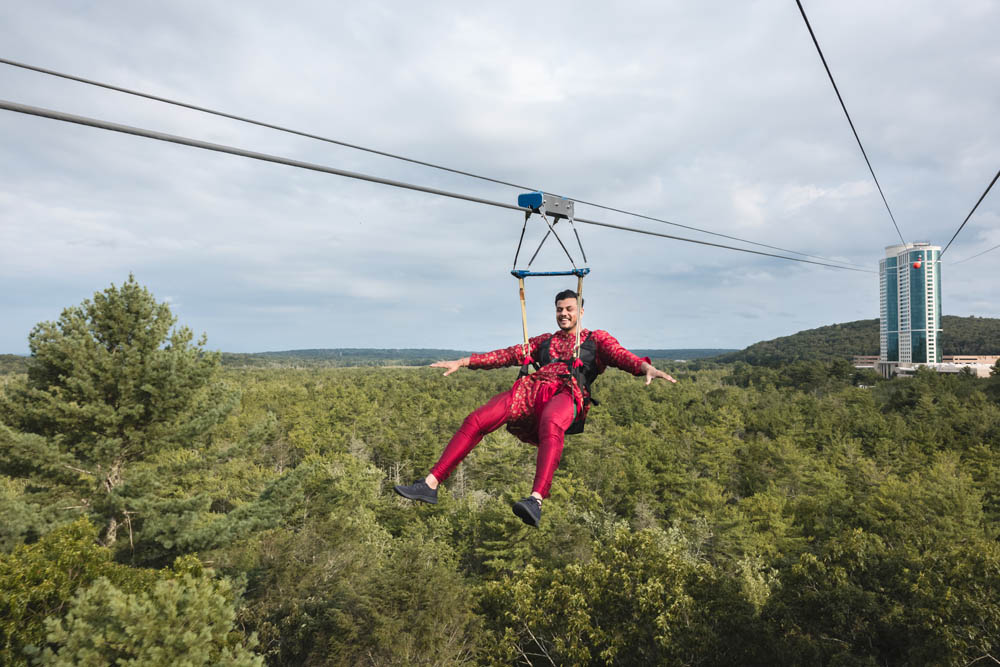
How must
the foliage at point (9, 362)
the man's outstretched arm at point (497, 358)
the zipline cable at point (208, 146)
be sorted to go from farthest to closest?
the foliage at point (9, 362) < the man's outstretched arm at point (497, 358) < the zipline cable at point (208, 146)

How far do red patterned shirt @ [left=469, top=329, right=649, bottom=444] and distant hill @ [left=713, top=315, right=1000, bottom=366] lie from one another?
113324 millimetres

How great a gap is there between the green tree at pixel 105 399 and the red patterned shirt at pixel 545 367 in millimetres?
12212

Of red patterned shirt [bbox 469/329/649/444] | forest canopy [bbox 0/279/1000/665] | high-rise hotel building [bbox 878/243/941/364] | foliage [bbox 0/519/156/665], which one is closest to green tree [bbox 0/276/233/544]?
forest canopy [bbox 0/279/1000/665]

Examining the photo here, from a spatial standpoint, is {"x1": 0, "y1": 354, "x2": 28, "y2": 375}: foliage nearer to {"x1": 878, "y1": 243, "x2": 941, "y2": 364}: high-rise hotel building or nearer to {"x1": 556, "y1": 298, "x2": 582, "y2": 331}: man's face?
{"x1": 556, "y1": 298, "x2": 582, "y2": 331}: man's face

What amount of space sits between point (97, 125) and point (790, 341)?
197m

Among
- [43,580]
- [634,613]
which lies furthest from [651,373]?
[634,613]

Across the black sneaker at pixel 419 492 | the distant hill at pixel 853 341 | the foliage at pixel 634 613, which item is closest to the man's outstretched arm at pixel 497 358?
the black sneaker at pixel 419 492

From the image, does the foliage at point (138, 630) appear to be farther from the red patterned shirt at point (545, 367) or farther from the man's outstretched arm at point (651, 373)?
the man's outstretched arm at point (651, 373)

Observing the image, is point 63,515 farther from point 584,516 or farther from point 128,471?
point 584,516

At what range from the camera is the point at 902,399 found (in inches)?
2009

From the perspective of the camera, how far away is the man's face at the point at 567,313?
488cm

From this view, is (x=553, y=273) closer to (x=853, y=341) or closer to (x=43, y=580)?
(x=43, y=580)

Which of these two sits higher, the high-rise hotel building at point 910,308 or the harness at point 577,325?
the high-rise hotel building at point 910,308

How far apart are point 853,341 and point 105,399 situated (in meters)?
174
